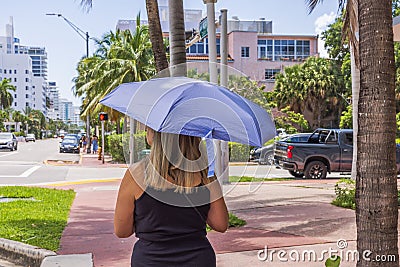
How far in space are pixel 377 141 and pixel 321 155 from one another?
53.9 feet

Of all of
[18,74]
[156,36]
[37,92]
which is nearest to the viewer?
[156,36]

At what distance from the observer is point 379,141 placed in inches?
152

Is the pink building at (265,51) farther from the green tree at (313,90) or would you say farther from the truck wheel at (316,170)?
the truck wheel at (316,170)

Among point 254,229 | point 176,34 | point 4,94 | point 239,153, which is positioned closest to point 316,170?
point 254,229

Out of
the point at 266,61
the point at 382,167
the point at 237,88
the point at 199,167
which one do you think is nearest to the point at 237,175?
the point at 237,88

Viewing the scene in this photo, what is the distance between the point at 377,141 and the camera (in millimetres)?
3869

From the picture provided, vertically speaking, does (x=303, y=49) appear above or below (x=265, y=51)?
above

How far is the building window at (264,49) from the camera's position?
58875 millimetres

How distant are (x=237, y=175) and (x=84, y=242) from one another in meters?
4.51

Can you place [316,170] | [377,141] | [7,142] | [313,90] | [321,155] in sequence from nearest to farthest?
[377,141] < [321,155] < [316,170] < [313,90] < [7,142]

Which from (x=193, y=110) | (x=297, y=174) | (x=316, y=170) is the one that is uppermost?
(x=193, y=110)

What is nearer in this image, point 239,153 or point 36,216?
point 239,153

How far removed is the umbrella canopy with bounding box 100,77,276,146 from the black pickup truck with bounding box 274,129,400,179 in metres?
16.4

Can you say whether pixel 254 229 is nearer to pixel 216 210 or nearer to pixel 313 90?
pixel 216 210
